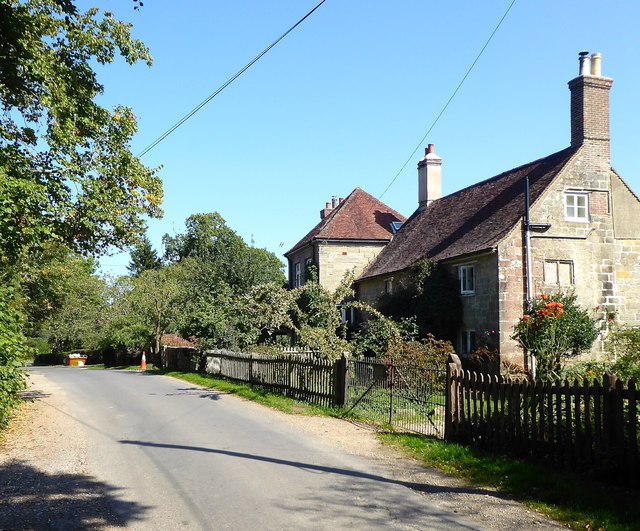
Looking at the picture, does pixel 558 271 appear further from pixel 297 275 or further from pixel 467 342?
pixel 297 275

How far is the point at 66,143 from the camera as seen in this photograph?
46.9 ft

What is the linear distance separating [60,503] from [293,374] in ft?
36.4

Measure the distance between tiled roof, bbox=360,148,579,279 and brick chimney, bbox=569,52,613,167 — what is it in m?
0.84

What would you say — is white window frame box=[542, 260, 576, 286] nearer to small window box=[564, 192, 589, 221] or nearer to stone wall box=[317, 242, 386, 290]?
small window box=[564, 192, 589, 221]

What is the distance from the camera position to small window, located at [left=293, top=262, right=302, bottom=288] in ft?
131

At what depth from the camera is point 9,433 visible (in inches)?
478

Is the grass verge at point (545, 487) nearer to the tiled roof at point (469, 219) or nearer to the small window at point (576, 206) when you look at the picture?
the tiled roof at point (469, 219)

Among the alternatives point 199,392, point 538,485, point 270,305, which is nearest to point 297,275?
point 270,305

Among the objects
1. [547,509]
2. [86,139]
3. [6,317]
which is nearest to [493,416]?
[547,509]

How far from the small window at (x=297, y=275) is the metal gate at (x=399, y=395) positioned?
24.8 m

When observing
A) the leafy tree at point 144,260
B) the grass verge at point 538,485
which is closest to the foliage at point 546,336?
the grass verge at point 538,485

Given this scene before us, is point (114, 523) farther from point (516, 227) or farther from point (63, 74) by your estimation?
point (516, 227)

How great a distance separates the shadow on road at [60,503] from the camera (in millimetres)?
6543

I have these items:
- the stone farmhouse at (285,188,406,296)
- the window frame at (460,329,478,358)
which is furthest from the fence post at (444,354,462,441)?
the stone farmhouse at (285,188,406,296)
